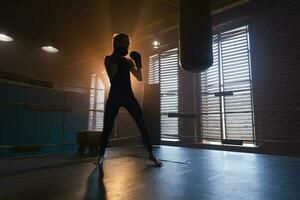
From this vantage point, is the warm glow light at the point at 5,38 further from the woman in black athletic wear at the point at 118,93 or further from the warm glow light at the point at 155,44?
the woman in black athletic wear at the point at 118,93

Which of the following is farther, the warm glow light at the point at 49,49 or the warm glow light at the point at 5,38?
the warm glow light at the point at 49,49

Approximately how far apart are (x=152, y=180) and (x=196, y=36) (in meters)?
1.28

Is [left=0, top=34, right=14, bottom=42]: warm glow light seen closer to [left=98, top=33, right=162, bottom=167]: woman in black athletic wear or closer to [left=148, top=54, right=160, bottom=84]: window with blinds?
[left=148, top=54, right=160, bottom=84]: window with blinds

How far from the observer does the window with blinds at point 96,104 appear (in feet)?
20.1

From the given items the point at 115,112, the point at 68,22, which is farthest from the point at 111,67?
the point at 68,22

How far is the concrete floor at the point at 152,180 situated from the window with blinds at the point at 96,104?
4.01 meters

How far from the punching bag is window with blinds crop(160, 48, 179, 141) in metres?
2.42

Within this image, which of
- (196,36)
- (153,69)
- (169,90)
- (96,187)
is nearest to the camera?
(96,187)

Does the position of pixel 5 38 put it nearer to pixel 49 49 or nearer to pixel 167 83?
pixel 49 49

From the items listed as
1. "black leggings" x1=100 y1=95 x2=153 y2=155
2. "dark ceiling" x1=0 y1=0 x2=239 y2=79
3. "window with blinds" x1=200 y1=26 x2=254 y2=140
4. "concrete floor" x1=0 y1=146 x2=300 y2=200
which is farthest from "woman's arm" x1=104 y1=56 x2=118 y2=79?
"window with blinds" x1=200 y1=26 x2=254 y2=140

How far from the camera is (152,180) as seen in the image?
1.45 meters

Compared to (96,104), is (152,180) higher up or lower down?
lower down

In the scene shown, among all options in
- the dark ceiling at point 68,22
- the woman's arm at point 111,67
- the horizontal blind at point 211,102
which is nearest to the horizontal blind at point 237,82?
the horizontal blind at point 211,102

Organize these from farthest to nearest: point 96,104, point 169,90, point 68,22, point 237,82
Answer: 1. point 96,104
2. point 169,90
3. point 68,22
4. point 237,82
